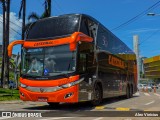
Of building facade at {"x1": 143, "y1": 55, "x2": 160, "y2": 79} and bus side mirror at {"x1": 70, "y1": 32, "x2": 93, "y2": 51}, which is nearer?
bus side mirror at {"x1": 70, "y1": 32, "x2": 93, "y2": 51}

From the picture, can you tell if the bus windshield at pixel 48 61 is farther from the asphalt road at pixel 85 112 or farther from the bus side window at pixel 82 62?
the asphalt road at pixel 85 112

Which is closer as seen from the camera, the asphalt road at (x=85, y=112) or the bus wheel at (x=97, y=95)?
the asphalt road at (x=85, y=112)

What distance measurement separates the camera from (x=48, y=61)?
15.5 metres

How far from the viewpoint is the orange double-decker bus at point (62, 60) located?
15.0 metres

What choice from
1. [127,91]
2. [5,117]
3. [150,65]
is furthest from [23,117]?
[150,65]

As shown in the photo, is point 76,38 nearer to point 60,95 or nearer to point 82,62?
point 82,62

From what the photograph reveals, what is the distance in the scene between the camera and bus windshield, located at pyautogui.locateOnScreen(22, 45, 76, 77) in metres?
15.1

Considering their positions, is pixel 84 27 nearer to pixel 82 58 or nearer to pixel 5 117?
pixel 82 58

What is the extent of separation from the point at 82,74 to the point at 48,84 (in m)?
1.53

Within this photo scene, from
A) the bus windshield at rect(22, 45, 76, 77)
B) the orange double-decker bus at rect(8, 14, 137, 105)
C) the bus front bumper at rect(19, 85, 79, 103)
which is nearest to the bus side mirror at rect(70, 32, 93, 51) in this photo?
the orange double-decker bus at rect(8, 14, 137, 105)

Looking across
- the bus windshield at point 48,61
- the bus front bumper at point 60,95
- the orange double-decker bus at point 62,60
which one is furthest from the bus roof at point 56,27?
the bus front bumper at point 60,95

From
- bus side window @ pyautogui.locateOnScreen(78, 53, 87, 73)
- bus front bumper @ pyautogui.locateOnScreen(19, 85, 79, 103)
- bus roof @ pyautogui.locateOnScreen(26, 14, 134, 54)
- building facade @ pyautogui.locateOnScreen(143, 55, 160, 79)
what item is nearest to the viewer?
bus front bumper @ pyautogui.locateOnScreen(19, 85, 79, 103)

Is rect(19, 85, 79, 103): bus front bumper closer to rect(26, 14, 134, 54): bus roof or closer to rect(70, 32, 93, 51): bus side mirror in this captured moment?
rect(70, 32, 93, 51): bus side mirror

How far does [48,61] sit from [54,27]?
1.62 meters
